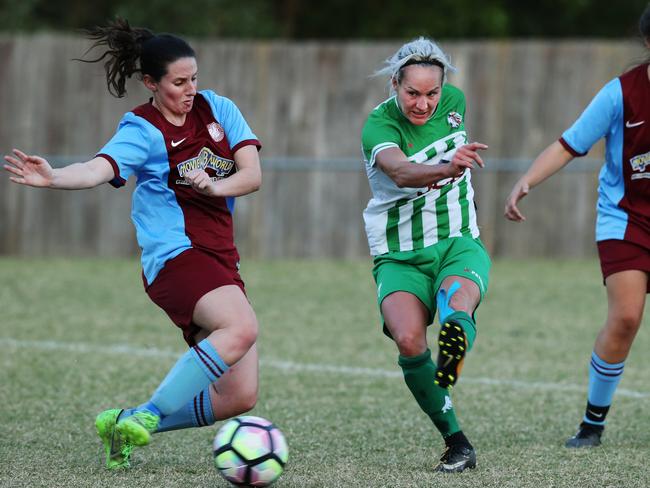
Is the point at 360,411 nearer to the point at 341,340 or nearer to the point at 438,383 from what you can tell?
the point at 438,383

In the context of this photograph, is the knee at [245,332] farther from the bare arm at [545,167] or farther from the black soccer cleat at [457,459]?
the bare arm at [545,167]

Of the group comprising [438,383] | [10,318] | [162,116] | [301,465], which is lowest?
[10,318]

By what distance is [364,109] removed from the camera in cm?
1391

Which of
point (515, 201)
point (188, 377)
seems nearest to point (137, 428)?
point (188, 377)

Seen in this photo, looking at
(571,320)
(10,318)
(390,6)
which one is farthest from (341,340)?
(390,6)

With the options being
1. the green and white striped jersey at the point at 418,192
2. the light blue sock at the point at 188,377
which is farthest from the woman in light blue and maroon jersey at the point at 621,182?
the light blue sock at the point at 188,377

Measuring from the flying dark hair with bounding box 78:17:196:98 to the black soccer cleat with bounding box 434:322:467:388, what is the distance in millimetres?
1654

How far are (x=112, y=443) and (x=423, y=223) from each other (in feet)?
5.51

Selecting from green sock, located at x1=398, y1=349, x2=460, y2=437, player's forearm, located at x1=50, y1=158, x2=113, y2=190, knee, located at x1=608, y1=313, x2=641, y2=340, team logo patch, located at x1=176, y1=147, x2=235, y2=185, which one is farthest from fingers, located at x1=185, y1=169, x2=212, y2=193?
knee, located at x1=608, y1=313, x2=641, y2=340

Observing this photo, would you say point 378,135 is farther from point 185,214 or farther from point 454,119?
point 185,214

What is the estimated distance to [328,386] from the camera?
7125 mm

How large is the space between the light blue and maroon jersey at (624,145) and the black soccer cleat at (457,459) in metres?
1.25

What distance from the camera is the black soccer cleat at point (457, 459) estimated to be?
16.1ft

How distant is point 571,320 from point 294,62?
5775mm
